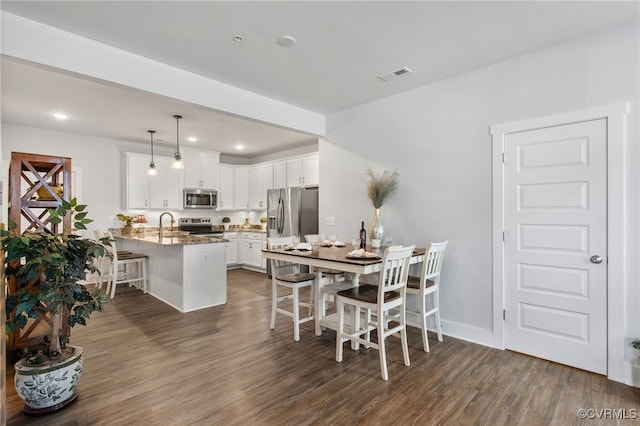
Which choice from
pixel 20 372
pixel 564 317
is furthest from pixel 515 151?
pixel 20 372

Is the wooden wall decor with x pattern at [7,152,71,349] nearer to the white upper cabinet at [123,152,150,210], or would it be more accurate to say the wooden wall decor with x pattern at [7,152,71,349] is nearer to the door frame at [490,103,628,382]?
the white upper cabinet at [123,152,150,210]

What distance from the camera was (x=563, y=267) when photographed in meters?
2.76

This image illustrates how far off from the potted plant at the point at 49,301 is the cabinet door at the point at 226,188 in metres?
5.13

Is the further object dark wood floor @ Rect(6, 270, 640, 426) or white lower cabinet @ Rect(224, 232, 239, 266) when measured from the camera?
white lower cabinet @ Rect(224, 232, 239, 266)

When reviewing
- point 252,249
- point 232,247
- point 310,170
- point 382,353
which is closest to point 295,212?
point 310,170

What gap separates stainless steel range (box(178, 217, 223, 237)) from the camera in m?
6.82

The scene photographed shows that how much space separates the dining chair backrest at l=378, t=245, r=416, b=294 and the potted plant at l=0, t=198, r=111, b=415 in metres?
2.00

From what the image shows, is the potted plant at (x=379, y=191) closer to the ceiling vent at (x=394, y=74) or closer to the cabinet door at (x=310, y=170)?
the ceiling vent at (x=394, y=74)

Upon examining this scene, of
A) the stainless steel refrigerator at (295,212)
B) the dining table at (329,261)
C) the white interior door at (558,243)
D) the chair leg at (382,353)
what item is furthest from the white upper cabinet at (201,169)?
the white interior door at (558,243)

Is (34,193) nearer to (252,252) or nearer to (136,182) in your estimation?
(136,182)

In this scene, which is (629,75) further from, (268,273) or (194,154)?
(194,154)

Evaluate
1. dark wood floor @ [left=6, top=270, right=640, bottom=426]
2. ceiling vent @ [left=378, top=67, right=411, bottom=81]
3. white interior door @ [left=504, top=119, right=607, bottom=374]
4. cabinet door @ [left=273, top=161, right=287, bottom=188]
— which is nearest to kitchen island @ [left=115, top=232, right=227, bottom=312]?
dark wood floor @ [left=6, top=270, right=640, bottom=426]

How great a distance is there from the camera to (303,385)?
2.41 m

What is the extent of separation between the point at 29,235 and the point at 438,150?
360 centimetres
